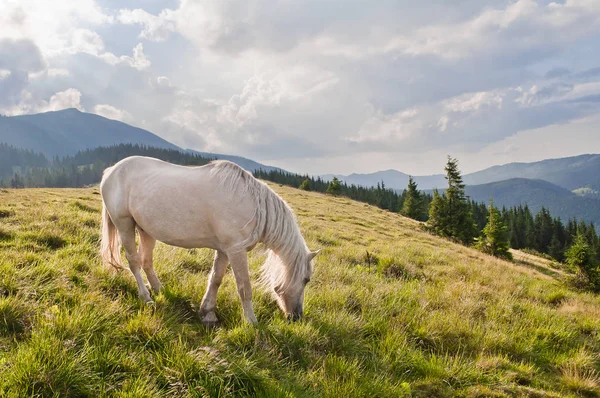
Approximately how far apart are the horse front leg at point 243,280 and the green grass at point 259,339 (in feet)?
0.72

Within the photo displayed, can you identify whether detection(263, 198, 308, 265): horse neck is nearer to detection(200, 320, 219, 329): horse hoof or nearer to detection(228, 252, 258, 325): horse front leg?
detection(228, 252, 258, 325): horse front leg

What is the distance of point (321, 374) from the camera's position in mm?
3219

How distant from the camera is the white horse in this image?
414 centimetres

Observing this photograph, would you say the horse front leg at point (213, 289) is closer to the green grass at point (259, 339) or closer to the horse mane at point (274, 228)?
the green grass at point (259, 339)

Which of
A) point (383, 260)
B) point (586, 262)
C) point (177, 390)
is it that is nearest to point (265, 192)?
point (177, 390)

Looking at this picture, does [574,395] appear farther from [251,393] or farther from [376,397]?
[251,393]

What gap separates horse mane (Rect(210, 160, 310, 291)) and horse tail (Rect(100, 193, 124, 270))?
2.28 metres

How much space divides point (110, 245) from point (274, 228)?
9.62 ft

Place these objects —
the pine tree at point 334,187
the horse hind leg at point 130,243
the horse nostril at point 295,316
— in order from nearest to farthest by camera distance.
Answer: the horse nostril at point 295,316 → the horse hind leg at point 130,243 → the pine tree at point 334,187

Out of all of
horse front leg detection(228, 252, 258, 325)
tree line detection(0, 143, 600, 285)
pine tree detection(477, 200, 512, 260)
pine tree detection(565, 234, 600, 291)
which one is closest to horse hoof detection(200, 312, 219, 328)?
horse front leg detection(228, 252, 258, 325)

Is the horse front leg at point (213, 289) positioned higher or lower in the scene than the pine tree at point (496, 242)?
higher

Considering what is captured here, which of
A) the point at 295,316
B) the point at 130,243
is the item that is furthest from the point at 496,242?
the point at 130,243

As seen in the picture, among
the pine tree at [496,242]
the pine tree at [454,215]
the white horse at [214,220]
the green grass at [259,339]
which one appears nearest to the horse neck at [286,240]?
the white horse at [214,220]

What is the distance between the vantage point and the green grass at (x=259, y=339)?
2.72m
